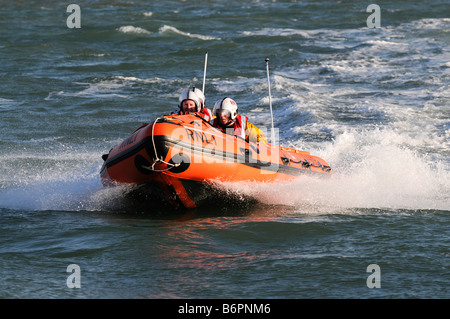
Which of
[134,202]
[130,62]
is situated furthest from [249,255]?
[130,62]

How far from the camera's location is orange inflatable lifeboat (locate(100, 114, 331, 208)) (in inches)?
297

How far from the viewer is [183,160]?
7.65 metres

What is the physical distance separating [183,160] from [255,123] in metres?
6.49

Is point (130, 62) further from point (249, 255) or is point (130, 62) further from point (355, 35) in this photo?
point (249, 255)

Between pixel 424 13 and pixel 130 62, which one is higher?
pixel 424 13

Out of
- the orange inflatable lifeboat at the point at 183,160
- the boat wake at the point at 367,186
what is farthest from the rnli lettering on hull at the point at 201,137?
the boat wake at the point at 367,186

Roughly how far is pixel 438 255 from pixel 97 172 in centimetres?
521

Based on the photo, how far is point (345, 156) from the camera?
39.0ft

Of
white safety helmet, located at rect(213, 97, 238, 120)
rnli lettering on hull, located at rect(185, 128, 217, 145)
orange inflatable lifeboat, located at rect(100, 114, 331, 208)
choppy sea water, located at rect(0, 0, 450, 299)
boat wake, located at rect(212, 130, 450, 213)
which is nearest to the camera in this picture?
choppy sea water, located at rect(0, 0, 450, 299)

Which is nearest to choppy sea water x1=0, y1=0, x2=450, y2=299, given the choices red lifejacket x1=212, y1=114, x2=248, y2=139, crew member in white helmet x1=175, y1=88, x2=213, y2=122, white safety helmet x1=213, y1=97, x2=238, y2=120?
red lifejacket x1=212, y1=114, x2=248, y2=139

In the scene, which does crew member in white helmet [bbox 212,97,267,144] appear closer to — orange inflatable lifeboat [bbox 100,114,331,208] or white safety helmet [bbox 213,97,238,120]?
white safety helmet [bbox 213,97,238,120]

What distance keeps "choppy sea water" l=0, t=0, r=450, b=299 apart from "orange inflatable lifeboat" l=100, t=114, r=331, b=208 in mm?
219

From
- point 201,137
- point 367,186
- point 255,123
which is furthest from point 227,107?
point 255,123

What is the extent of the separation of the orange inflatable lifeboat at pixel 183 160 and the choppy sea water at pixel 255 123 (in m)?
0.22
